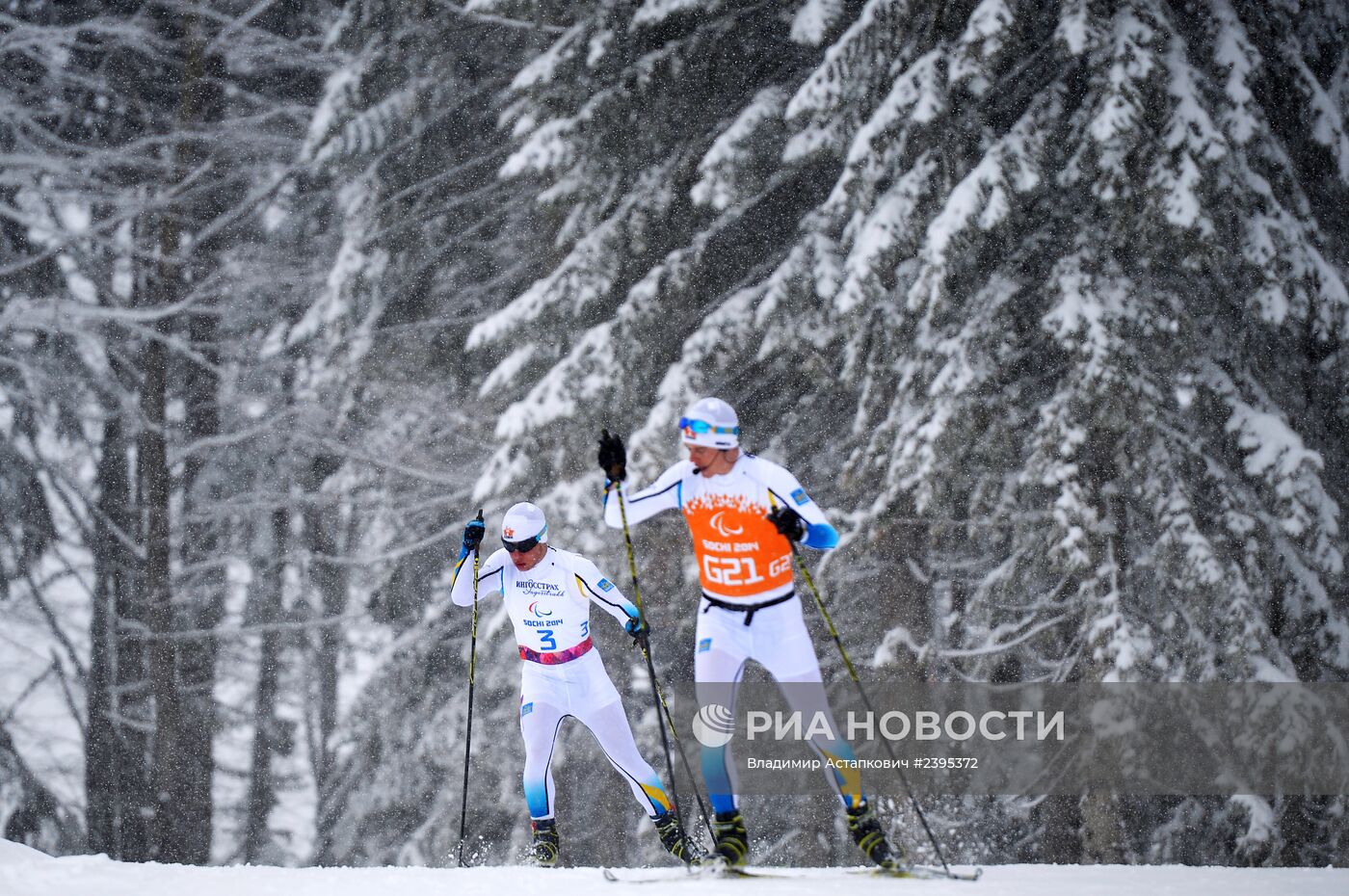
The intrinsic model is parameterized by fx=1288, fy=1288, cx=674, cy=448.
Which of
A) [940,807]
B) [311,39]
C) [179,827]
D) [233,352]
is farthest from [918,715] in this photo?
[311,39]

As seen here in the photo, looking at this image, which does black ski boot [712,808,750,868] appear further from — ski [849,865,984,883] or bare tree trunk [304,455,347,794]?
bare tree trunk [304,455,347,794]

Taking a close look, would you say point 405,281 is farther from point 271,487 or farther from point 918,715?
point 918,715

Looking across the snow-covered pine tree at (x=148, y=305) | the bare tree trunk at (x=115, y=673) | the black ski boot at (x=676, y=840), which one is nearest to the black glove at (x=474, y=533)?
the black ski boot at (x=676, y=840)

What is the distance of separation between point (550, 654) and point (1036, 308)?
6.45 m

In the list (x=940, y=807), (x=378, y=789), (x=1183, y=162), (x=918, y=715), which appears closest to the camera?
(x=1183, y=162)

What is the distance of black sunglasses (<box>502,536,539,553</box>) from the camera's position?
25.0 feet

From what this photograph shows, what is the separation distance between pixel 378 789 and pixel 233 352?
6367 millimetres

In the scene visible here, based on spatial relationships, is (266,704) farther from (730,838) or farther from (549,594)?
(730,838)

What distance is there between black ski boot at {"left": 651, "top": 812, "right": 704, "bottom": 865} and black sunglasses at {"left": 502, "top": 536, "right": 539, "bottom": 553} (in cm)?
176

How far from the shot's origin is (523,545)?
762 centimetres

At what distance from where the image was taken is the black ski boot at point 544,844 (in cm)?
757

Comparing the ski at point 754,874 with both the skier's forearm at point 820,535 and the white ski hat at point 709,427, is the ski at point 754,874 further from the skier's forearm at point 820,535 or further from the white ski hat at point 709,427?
the white ski hat at point 709,427

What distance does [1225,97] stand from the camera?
1107cm

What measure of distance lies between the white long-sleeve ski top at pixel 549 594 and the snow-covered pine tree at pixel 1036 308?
429 centimetres
